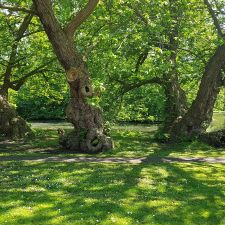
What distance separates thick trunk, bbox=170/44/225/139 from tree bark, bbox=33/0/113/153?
7.08m

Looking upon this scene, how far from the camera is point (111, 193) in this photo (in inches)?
544

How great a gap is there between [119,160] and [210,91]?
1057 cm

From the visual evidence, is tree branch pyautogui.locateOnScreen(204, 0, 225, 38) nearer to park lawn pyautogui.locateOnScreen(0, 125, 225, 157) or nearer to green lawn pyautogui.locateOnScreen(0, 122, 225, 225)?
park lawn pyautogui.locateOnScreen(0, 125, 225, 157)

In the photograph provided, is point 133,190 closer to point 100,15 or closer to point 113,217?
point 113,217

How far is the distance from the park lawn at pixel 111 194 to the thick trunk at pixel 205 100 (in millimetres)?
Answer: 8776

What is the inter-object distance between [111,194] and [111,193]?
0.14m

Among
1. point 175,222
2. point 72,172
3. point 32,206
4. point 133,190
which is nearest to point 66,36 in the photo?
point 72,172

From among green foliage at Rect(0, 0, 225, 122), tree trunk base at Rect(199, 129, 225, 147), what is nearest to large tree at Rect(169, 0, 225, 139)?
tree trunk base at Rect(199, 129, 225, 147)

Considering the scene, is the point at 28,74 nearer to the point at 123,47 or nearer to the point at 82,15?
the point at 123,47

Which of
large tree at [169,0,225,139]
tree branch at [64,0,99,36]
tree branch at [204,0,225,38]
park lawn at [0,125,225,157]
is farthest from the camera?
large tree at [169,0,225,139]

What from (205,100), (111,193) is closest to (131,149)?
(205,100)

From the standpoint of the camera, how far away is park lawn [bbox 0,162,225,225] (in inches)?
448

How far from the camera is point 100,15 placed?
24266mm

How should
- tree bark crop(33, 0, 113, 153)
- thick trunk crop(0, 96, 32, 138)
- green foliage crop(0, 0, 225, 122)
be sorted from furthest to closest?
thick trunk crop(0, 96, 32, 138), green foliage crop(0, 0, 225, 122), tree bark crop(33, 0, 113, 153)
